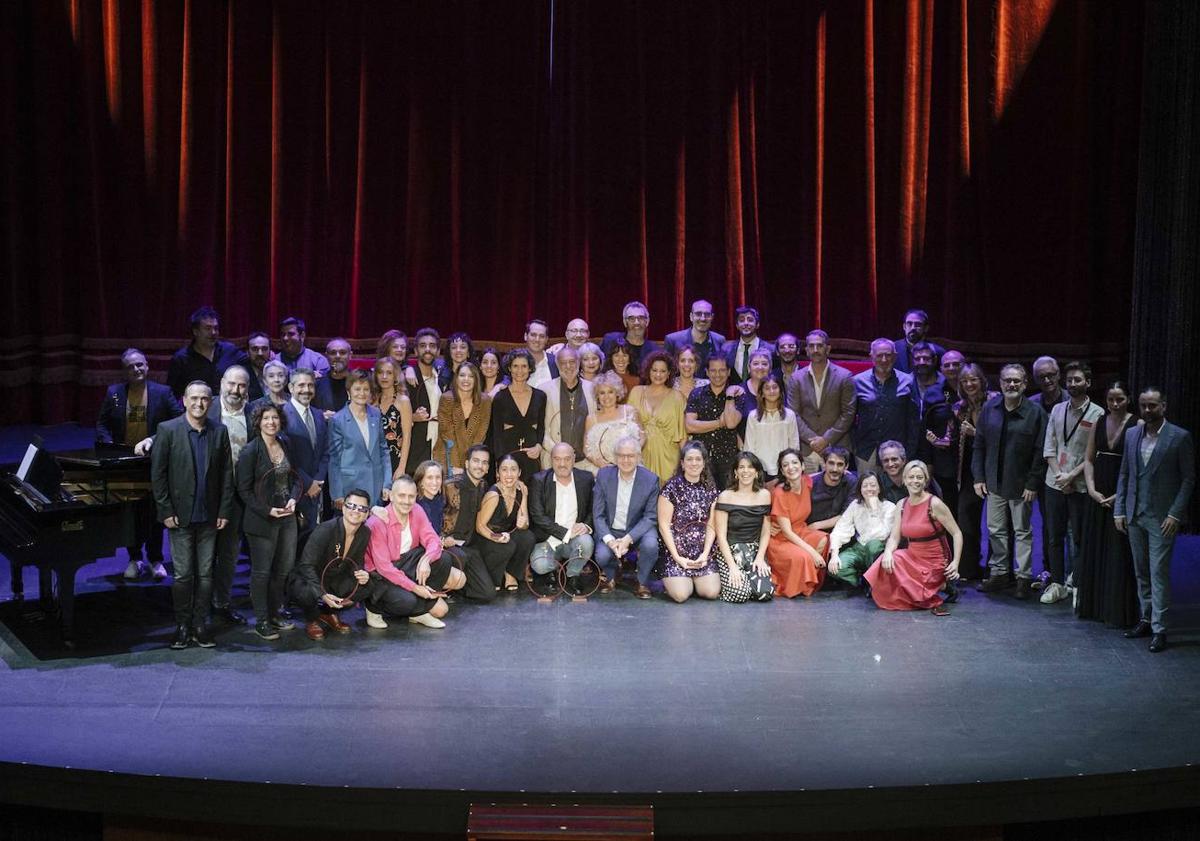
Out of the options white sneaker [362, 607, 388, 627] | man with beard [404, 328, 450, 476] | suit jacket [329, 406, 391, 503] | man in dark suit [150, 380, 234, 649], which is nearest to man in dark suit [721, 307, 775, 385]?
man with beard [404, 328, 450, 476]

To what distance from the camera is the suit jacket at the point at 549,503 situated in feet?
26.8

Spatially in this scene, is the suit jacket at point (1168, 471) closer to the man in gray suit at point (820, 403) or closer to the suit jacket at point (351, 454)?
the man in gray suit at point (820, 403)

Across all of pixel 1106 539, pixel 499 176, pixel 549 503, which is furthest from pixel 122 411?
pixel 1106 539

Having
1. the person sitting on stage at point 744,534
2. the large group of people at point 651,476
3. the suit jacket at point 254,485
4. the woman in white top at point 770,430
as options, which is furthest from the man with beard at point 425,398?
the woman in white top at point 770,430

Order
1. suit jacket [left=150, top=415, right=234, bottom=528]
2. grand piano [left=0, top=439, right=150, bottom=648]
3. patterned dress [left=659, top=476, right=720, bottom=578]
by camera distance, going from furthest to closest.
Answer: patterned dress [left=659, top=476, right=720, bottom=578] → suit jacket [left=150, top=415, right=234, bottom=528] → grand piano [left=0, top=439, right=150, bottom=648]

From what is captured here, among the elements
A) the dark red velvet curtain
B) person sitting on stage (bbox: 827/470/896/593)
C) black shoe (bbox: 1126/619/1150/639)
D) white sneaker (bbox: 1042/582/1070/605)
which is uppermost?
the dark red velvet curtain

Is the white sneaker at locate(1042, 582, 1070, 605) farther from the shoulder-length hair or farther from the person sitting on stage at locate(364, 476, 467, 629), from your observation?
the person sitting on stage at locate(364, 476, 467, 629)

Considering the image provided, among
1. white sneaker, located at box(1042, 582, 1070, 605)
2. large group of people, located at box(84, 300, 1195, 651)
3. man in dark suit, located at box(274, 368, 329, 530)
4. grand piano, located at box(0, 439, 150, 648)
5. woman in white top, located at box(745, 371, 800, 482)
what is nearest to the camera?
grand piano, located at box(0, 439, 150, 648)

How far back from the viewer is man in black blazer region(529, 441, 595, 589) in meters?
8.13

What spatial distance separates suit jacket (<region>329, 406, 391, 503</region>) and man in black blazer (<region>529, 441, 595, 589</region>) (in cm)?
99

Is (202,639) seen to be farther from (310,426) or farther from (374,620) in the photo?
→ (310,426)

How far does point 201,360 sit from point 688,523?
312 centimetres

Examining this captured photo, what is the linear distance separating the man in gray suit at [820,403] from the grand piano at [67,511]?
390 centimetres

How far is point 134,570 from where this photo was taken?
26.7 ft
